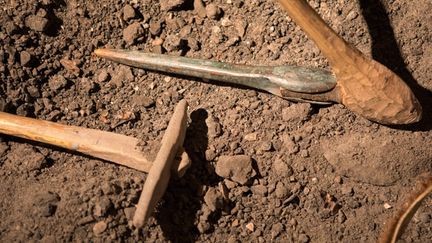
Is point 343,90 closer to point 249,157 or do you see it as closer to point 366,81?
point 366,81

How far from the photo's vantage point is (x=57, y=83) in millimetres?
1633

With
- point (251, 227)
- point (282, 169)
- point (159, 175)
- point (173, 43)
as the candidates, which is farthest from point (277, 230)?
point (173, 43)

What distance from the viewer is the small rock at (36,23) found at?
1614 millimetres

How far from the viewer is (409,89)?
1380 millimetres

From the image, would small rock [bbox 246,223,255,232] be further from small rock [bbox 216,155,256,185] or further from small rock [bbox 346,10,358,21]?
small rock [bbox 346,10,358,21]

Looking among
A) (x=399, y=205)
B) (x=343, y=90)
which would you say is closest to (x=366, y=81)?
(x=343, y=90)

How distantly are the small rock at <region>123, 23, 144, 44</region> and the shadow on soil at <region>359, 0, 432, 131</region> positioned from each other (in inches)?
32.1

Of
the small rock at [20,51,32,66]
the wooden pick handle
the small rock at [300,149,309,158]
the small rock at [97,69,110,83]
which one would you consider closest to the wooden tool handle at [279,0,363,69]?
the wooden pick handle

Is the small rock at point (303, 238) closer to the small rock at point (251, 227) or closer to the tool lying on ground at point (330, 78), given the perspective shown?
the small rock at point (251, 227)

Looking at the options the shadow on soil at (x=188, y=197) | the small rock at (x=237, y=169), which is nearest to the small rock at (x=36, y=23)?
the shadow on soil at (x=188, y=197)

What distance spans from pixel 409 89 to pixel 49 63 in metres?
1.27

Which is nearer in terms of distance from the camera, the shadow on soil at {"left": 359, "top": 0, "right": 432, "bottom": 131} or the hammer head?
the hammer head

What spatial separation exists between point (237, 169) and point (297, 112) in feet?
0.95

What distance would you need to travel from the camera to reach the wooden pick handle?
4.35ft
